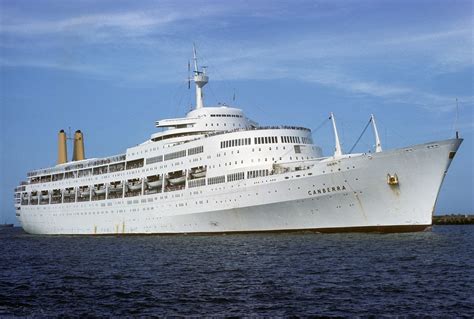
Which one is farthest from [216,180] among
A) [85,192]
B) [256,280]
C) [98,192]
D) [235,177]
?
[256,280]

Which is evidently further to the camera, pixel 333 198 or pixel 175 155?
pixel 175 155

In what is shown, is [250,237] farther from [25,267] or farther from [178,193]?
[25,267]

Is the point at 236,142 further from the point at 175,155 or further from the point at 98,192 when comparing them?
the point at 98,192

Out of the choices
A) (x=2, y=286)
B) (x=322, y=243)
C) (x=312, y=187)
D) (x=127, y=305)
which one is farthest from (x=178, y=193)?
(x=127, y=305)

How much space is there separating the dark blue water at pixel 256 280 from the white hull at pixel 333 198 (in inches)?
97.5

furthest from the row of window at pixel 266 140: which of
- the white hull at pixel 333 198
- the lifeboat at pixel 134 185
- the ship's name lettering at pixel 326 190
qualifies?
the lifeboat at pixel 134 185

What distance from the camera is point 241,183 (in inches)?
1852

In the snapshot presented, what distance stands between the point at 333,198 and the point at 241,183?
819 cm

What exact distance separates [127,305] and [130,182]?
134 ft

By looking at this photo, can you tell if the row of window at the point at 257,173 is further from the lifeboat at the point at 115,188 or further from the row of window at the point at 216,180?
the lifeboat at the point at 115,188

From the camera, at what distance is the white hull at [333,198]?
40344 millimetres

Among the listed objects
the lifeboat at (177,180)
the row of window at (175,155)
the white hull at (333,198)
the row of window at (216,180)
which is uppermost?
the row of window at (175,155)

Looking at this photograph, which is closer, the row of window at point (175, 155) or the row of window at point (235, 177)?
the row of window at point (235, 177)

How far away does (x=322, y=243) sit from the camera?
1474 inches
